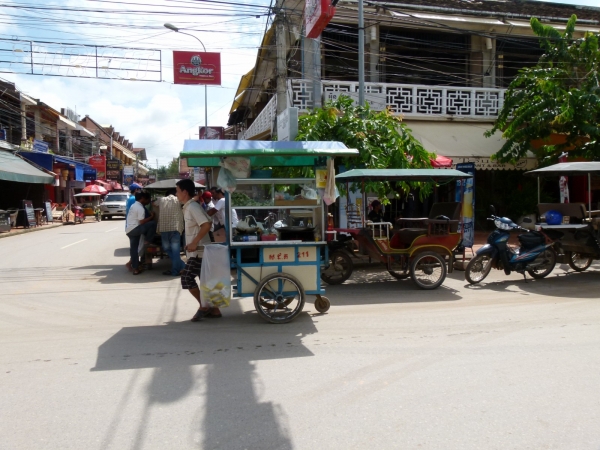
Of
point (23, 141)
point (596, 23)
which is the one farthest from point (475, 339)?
point (23, 141)

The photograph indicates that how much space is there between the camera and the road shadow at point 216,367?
3.49 meters

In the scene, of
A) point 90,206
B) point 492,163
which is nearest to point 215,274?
point 492,163

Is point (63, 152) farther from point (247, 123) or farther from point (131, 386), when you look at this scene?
point (131, 386)

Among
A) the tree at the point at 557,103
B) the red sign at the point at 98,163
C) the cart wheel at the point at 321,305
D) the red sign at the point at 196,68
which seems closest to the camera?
the cart wheel at the point at 321,305

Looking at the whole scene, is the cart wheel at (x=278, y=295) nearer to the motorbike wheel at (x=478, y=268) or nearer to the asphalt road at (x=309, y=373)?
the asphalt road at (x=309, y=373)

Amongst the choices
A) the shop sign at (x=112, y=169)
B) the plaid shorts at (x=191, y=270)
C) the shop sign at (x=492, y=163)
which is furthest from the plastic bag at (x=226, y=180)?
the shop sign at (x=112, y=169)

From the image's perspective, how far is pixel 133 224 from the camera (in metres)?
10.2

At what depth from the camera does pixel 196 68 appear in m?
16.4

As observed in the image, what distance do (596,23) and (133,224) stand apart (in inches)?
748

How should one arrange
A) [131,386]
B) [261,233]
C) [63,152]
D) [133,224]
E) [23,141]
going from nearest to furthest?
[131,386] < [261,233] < [133,224] < [23,141] < [63,152]

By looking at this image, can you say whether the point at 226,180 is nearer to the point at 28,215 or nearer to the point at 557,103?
the point at 557,103

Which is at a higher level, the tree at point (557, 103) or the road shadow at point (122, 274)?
the tree at point (557, 103)

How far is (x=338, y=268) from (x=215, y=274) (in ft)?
11.5

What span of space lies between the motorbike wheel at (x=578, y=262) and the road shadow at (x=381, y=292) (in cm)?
304
